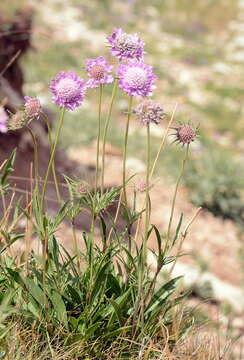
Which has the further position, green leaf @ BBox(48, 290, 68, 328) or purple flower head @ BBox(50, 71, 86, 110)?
green leaf @ BBox(48, 290, 68, 328)

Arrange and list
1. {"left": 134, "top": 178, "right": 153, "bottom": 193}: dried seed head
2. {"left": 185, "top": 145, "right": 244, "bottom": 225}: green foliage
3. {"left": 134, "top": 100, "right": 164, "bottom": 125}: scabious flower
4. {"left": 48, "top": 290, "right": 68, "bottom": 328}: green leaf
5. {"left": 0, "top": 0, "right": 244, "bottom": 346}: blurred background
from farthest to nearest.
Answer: {"left": 185, "top": 145, "right": 244, "bottom": 225}: green foliage < {"left": 0, "top": 0, "right": 244, "bottom": 346}: blurred background < {"left": 134, "top": 178, "right": 153, "bottom": 193}: dried seed head < {"left": 48, "top": 290, "right": 68, "bottom": 328}: green leaf < {"left": 134, "top": 100, "right": 164, "bottom": 125}: scabious flower

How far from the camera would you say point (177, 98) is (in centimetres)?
1989

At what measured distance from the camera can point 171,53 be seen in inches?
987

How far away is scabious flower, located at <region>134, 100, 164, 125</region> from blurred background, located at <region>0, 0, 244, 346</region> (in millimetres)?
116

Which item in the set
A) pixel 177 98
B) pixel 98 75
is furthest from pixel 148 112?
pixel 177 98

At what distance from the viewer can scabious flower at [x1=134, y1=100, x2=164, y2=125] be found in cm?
219

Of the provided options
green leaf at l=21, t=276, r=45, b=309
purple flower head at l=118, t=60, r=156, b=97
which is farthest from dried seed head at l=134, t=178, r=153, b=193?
green leaf at l=21, t=276, r=45, b=309

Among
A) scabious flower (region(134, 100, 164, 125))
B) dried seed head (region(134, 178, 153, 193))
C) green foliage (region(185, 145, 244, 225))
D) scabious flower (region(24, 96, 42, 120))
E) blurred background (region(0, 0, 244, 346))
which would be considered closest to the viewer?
scabious flower (region(24, 96, 42, 120))

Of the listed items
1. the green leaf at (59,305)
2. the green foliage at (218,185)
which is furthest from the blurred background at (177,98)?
the green leaf at (59,305)

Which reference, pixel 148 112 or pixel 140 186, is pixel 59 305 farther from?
pixel 148 112

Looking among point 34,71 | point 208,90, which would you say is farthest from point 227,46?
point 34,71

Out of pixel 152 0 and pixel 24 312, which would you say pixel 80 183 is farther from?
pixel 152 0

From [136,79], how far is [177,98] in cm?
1796

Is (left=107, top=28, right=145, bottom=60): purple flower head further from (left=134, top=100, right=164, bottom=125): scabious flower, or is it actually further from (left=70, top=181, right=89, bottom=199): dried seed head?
(left=70, top=181, right=89, bottom=199): dried seed head
